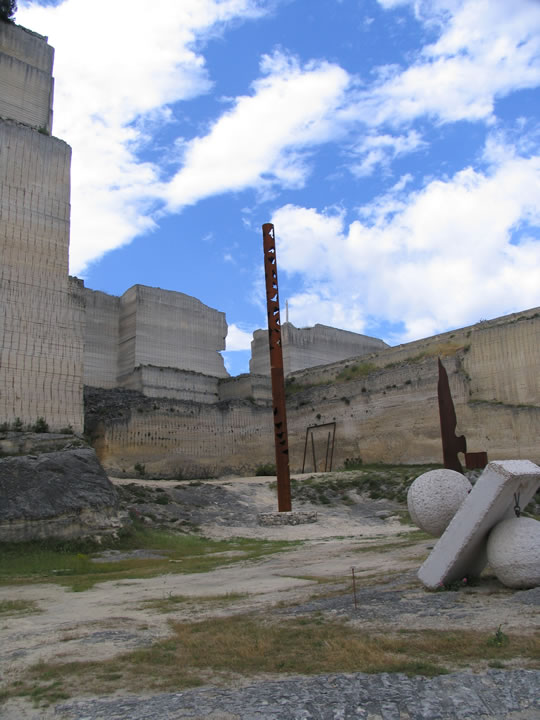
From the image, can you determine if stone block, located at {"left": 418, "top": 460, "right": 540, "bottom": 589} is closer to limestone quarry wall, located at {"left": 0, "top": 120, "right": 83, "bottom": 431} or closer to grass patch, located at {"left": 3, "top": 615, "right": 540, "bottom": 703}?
grass patch, located at {"left": 3, "top": 615, "right": 540, "bottom": 703}

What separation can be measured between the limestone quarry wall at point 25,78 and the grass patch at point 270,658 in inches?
604

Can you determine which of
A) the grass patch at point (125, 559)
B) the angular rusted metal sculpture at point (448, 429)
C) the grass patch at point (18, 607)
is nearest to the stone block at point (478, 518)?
the angular rusted metal sculpture at point (448, 429)

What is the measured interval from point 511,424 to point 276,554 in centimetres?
1502

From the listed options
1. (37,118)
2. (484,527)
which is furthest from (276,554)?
(37,118)

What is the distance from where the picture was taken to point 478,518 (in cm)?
566

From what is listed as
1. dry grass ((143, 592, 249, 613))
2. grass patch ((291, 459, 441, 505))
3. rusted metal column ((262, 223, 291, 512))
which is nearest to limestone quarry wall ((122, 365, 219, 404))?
grass patch ((291, 459, 441, 505))

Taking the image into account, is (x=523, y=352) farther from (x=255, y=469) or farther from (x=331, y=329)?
(x=331, y=329)

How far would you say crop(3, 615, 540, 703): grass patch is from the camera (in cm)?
379

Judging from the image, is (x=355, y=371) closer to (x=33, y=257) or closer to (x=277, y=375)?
(x=277, y=375)

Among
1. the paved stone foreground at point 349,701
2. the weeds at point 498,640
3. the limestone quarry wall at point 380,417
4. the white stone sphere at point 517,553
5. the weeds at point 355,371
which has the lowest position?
the paved stone foreground at point 349,701

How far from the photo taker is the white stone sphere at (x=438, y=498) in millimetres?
6820

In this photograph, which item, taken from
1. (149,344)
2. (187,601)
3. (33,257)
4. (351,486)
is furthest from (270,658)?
(149,344)

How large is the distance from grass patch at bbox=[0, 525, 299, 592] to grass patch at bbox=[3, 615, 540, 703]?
13.5 ft

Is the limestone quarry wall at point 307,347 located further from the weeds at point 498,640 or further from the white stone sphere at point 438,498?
the weeds at point 498,640
